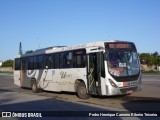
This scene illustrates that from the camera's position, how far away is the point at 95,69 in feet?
52.1

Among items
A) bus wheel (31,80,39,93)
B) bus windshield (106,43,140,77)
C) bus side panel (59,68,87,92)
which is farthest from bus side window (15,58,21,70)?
bus windshield (106,43,140,77)

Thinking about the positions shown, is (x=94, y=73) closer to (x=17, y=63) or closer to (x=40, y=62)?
(x=40, y=62)

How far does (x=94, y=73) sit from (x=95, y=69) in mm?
225

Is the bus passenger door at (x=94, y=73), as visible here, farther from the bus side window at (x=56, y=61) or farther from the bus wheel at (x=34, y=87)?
the bus wheel at (x=34, y=87)

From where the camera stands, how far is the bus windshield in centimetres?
1522

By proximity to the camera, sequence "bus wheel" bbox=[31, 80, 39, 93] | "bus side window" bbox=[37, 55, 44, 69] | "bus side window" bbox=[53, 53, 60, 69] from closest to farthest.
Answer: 1. "bus side window" bbox=[53, 53, 60, 69]
2. "bus side window" bbox=[37, 55, 44, 69]
3. "bus wheel" bbox=[31, 80, 39, 93]

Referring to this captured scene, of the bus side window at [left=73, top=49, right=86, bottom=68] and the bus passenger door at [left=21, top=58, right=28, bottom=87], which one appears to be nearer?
the bus side window at [left=73, top=49, right=86, bottom=68]

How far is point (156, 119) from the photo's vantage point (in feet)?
32.6

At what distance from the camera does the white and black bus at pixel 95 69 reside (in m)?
15.1

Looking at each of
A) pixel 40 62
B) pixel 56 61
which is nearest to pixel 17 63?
pixel 40 62

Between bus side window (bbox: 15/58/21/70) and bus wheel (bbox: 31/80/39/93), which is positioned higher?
bus side window (bbox: 15/58/21/70)

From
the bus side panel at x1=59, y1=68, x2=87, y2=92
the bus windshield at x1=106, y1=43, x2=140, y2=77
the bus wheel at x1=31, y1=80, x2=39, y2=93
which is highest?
the bus windshield at x1=106, y1=43, x2=140, y2=77

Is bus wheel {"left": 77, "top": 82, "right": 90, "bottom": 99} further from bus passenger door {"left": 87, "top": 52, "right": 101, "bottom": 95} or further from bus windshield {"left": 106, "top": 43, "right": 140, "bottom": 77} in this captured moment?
bus windshield {"left": 106, "top": 43, "right": 140, "bottom": 77}

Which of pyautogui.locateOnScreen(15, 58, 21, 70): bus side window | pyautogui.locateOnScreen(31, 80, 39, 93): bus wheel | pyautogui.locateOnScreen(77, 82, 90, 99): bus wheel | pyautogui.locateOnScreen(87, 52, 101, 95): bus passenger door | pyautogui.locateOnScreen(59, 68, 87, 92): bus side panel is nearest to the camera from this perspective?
pyautogui.locateOnScreen(87, 52, 101, 95): bus passenger door
